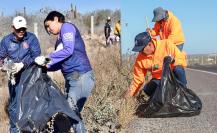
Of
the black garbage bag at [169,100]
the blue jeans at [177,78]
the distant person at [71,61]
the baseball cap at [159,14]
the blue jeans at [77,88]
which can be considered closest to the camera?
the distant person at [71,61]

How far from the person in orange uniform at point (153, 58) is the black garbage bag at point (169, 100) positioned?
0.66 ft

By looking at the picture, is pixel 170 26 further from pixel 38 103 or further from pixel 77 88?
pixel 38 103

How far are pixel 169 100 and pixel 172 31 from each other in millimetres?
1694

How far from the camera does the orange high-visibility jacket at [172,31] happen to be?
10.6m

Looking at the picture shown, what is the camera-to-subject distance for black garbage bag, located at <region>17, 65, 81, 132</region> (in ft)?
22.0

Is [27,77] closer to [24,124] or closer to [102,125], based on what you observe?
[24,124]

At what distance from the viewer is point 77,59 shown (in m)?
6.97

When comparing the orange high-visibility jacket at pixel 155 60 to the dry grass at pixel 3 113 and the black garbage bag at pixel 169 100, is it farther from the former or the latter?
the dry grass at pixel 3 113

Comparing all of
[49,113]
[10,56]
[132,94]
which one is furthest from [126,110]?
[49,113]

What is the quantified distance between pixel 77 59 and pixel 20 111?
3.04ft

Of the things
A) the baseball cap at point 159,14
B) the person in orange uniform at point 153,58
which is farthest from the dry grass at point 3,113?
the baseball cap at point 159,14

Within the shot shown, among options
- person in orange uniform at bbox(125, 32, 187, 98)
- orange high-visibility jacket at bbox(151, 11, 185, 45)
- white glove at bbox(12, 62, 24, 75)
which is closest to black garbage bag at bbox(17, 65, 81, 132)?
white glove at bbox(12, 62, 24, 75)

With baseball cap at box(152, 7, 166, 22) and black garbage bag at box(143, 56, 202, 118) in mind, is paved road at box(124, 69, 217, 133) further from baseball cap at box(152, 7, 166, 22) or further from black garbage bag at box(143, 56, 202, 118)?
baseball cap at box(152, 7, 166, 22)

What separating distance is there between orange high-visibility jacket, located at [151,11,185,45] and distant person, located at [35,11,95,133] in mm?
3833
